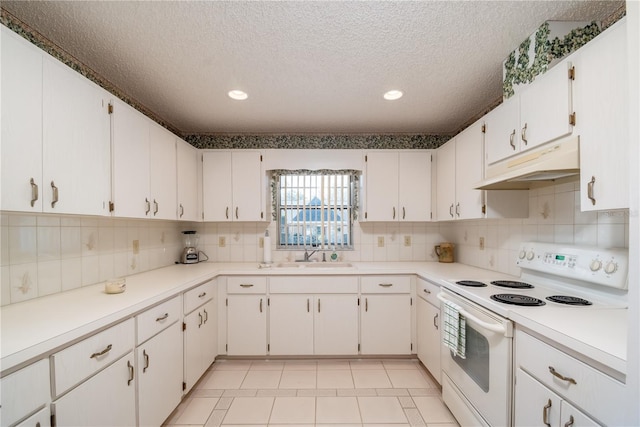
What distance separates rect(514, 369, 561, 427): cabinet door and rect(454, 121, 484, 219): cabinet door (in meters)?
1.18

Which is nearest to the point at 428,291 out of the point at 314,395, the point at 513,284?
the point at 513,284

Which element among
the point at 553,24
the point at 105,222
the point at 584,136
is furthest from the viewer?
the point at 105,222

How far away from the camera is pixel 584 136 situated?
122 centimetres

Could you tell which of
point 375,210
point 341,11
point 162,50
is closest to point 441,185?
point 375,210

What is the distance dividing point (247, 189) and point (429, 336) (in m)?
2.20

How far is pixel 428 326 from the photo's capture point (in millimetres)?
2393

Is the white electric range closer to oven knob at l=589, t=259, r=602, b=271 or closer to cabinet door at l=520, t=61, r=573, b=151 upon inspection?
oven knob at l=589, t=259, r=602, b=271

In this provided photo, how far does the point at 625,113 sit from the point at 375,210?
6.64ft

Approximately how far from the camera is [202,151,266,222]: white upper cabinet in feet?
9.69

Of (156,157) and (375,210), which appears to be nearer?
(156,157)

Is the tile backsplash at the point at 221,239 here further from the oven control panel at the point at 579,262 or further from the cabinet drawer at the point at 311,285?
the cabinet drawer at the point at 311,285

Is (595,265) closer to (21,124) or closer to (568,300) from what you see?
(568,300)

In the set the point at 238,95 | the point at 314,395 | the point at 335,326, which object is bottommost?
the point at 314,395

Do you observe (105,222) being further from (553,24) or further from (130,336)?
(553,24)
